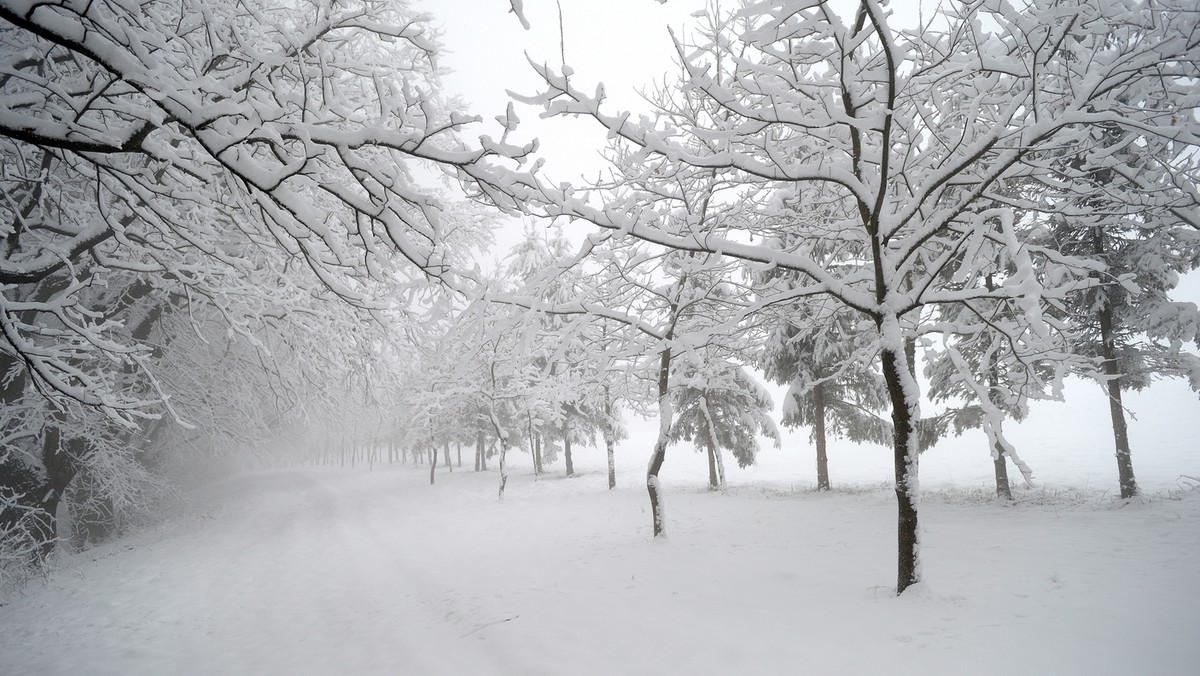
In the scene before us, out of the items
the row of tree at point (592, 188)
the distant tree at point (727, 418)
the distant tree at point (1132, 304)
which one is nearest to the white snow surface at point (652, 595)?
the row of tree at point (592, 188)

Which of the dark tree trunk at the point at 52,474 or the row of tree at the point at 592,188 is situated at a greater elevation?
the row of tree at the point at 592,188

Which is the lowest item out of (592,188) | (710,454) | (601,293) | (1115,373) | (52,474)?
(710,454)

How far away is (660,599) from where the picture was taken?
17.9ft

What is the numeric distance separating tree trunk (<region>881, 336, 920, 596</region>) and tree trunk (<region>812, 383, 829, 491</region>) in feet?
36.7

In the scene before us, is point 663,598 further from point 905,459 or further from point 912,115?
point 912,115

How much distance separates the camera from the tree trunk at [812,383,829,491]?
1538 cm

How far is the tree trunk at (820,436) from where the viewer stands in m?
15.4

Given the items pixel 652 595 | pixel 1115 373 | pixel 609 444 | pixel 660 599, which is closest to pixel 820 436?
pixel 1115 373

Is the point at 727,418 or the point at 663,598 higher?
the point at 727,418

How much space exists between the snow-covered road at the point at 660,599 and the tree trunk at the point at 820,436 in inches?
136

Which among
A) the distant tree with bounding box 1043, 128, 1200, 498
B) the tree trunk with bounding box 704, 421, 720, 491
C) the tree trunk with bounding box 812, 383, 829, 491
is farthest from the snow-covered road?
the tree trunk with bounding box 704, 421, 720, 491

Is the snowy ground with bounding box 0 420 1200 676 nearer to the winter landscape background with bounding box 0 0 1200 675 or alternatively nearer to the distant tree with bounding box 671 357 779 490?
the winter landscape background with bounding box 0 0 1200 675

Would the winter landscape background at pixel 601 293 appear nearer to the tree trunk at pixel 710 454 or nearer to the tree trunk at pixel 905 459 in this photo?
the tree trunk at pixel 905 459

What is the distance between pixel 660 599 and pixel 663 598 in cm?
4
